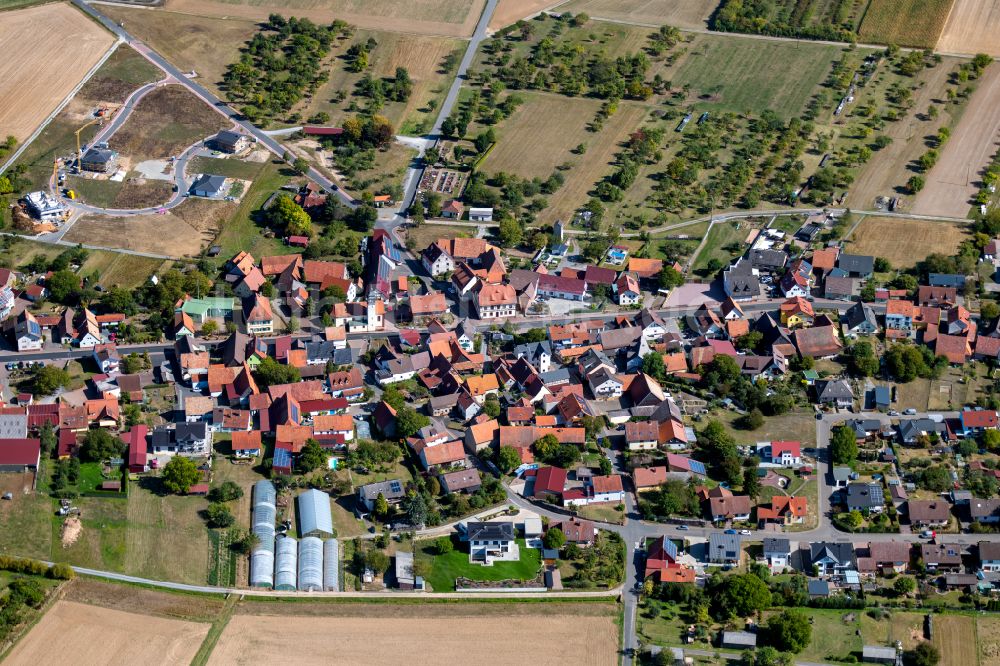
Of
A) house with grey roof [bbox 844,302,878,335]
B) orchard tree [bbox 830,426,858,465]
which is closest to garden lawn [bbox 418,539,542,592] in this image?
orchard tree [bbox 830,426,858,465]

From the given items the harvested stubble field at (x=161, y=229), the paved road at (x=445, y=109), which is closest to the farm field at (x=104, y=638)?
the harvested stubble field at (x=161, y=229)

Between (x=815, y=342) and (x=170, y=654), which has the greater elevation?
(x=815, y=342)

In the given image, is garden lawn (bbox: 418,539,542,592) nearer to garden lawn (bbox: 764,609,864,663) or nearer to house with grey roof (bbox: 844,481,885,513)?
garden lawn (bbox: 764,609,864,663)

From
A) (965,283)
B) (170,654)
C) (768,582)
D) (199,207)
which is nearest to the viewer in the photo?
(170,654)

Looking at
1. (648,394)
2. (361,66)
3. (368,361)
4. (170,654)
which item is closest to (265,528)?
(170,654)

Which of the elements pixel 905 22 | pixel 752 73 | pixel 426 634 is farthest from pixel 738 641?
pixel 905 22

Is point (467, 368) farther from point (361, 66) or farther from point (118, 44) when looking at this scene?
point (118, 44)

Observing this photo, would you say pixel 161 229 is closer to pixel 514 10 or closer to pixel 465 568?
pixel 465 568
